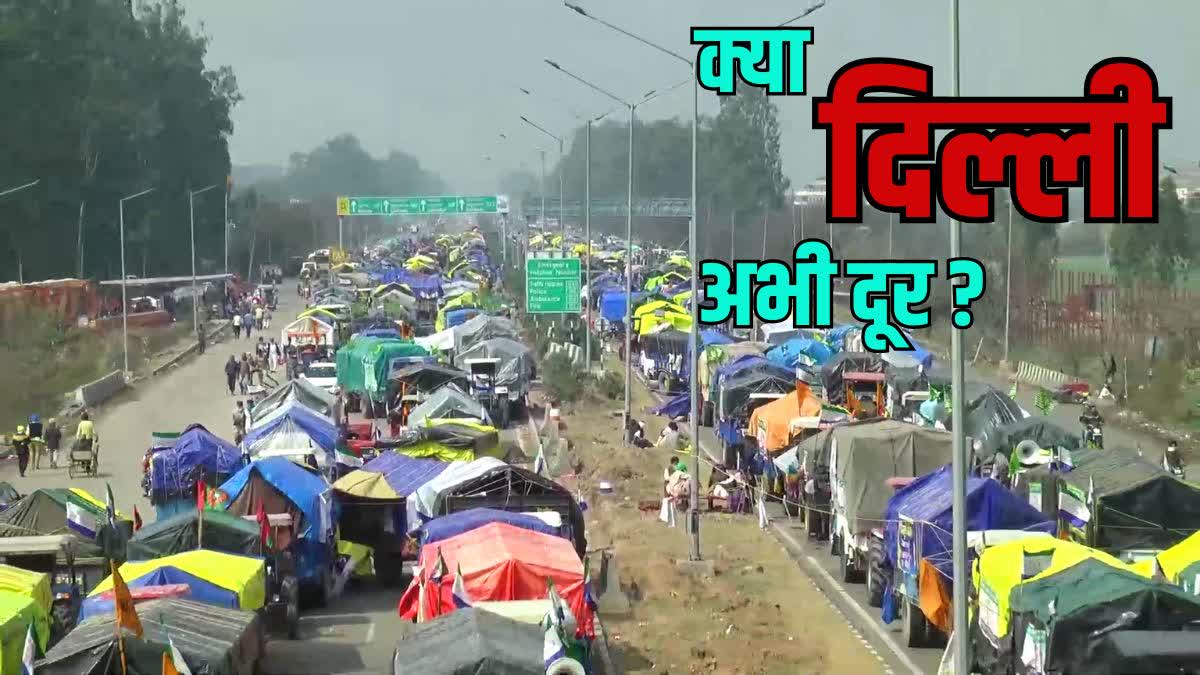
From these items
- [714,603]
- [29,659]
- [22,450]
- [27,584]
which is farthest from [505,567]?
[22,450]

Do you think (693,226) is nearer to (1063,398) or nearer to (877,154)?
(877,154)

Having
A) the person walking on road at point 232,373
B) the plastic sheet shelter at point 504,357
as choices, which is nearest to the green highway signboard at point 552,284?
the plastic sheet shelter at point 504,357

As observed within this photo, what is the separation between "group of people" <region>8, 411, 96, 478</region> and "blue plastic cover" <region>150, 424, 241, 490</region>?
911 cm

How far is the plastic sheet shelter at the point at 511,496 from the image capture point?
2077cm

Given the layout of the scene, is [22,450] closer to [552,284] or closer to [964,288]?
[552,284]

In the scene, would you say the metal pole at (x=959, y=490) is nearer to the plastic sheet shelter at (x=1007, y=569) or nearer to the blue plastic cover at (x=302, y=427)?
the plastic sheet shelter at (x=1007, y=569)

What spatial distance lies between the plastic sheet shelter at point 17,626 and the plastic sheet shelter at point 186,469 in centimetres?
787

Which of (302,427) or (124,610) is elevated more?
(124,610)

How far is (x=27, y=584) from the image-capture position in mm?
16641

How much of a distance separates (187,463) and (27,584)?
8.06 m

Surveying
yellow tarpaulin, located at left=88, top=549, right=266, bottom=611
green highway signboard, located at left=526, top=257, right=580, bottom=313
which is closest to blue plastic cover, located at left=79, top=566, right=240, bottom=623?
yellow tarpaulin, located at left=88, top=549, right=266, bottom=611

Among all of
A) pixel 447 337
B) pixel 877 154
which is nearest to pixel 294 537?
pixel 877 154

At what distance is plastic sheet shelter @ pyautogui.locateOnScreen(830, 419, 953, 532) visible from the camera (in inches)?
865

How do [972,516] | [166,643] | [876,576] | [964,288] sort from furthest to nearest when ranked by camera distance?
[876,576] → [972,516] → [964,288] → [166,643]
